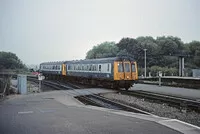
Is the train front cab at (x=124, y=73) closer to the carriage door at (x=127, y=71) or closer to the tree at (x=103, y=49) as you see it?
the carriage door at (x=127, y=71)

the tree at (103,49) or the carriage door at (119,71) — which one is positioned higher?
the tree at (103,49)

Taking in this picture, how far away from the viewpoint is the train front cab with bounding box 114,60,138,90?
2117 centimetres

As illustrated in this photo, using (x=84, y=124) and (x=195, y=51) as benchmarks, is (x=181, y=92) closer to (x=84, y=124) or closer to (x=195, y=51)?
(x=84, y=124)

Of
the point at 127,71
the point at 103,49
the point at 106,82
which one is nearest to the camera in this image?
the point at 127,71

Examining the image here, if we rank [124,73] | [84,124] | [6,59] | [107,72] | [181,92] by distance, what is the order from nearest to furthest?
[84,124]
[181,92]
[124,73]
[107,72]
[6,59]

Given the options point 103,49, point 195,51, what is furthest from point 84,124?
point 103,49

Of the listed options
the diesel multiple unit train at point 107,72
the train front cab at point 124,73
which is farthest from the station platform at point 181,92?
the diesel multiple unit train at point 107,72

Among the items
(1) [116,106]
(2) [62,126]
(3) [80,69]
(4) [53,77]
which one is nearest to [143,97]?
(1) [116,106]

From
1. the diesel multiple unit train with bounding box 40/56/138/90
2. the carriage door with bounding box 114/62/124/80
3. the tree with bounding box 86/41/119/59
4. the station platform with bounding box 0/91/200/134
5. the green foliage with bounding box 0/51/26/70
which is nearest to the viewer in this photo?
the station platform with bounding box 0/91/200/134

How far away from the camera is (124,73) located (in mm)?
21438

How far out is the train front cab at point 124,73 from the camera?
69.5 ft

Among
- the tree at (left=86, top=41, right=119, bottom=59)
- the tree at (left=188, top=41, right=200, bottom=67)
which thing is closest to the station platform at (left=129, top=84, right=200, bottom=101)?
the tree at (left=188, top=41, right=200, bottom=67)

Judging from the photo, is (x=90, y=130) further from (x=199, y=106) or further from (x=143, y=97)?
(x=143, y=97)

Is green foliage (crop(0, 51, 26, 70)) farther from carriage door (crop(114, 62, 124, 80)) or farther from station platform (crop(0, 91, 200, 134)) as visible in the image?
carriage door (crop(114, 62, 124, 80))
